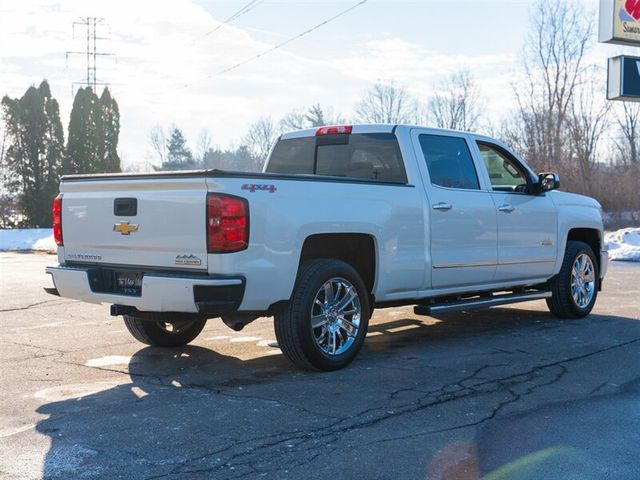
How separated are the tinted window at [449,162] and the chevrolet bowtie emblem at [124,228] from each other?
9.24ft

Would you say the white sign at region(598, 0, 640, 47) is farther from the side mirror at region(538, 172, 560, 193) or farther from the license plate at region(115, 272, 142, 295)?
the license plate at region(115, 272, 142, 295)

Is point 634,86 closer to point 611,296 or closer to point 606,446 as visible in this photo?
point 611,296

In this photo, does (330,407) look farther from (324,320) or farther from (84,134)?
(84,134)

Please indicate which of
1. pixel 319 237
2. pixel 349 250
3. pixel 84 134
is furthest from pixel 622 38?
pixel 84 134

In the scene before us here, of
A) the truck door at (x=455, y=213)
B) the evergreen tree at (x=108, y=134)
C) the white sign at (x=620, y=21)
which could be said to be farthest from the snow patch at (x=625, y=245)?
the evergreen tree at (x=108, y=134)

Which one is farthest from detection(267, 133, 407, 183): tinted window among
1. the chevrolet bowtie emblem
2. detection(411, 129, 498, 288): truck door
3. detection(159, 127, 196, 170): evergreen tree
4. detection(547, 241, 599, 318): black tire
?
detection(159, 127, 196, 170): evergreen tree

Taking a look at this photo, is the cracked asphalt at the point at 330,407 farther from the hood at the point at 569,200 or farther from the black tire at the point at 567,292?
the hood at the point at 569,200

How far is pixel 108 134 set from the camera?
39.6m

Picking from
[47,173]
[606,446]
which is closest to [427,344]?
[606,446]

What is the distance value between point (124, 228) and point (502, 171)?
422 cm

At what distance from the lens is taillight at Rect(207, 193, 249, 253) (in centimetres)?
530

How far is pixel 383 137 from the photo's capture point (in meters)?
7.13

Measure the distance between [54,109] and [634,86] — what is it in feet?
91.6

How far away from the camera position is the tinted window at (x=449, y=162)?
720 cm
